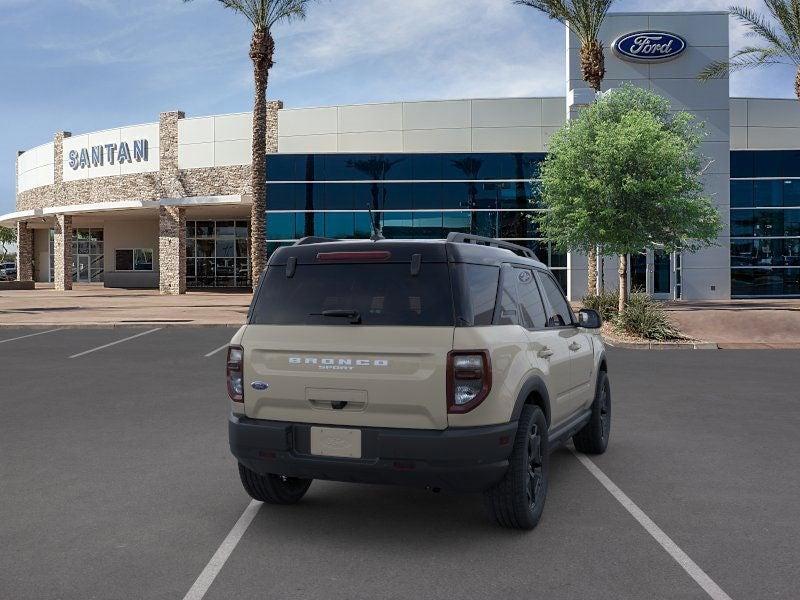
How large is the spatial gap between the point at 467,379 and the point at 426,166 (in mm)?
30751

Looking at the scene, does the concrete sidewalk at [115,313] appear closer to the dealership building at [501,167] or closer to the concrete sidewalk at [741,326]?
the dealership building at [501,167]

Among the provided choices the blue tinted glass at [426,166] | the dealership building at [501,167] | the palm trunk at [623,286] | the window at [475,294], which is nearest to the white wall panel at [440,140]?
the dealership building at [501,167]

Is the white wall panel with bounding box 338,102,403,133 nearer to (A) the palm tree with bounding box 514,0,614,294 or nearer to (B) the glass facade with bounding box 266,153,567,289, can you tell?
(B) the glass facade with bounding box 266,153,567,289

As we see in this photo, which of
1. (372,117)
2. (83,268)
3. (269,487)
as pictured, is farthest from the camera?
(83,268)

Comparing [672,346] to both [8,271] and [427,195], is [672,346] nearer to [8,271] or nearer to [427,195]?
[427,195]

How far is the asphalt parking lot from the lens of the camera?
391cm

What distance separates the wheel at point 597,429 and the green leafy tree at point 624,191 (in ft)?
46.6

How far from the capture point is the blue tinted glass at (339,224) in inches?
1368

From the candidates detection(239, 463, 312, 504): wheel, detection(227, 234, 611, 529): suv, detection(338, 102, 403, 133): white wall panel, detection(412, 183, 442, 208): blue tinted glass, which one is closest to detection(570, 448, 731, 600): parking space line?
detection(227, 234, 611, 529): suv

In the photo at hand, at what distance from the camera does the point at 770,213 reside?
34125mm

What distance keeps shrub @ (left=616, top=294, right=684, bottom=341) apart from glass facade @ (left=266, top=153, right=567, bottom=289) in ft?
50.8

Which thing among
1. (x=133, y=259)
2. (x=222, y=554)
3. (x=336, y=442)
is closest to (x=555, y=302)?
(x=336, y=442)

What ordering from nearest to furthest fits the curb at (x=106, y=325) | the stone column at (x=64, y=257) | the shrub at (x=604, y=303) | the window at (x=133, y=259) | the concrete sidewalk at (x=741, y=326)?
the concrete sidewalk at (x=741, y=326) → the curb at (x=106, y=325) → the shrub at (x=604, y=303) → the stone column at (x=64, y=257) → the window at (x=133, y=259)

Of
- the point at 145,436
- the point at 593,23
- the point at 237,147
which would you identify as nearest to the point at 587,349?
the point at 145,436
